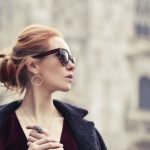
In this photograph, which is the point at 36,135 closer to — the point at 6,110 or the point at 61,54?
the point at 6,110

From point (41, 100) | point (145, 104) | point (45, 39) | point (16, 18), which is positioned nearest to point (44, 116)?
point (41, 100)

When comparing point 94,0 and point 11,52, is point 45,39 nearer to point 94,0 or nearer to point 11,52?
point 11,52


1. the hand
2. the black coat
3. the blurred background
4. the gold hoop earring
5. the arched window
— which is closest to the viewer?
the hand

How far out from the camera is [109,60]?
34.5 meters

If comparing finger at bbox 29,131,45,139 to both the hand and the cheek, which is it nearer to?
the hand

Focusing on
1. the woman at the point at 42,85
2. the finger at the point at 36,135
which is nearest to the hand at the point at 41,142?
the finger at the point at 36,135

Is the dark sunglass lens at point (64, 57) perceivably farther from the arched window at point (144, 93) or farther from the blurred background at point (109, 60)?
the arched window at point (144, 93)

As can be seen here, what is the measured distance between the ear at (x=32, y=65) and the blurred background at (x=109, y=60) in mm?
28625

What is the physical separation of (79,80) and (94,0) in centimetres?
310

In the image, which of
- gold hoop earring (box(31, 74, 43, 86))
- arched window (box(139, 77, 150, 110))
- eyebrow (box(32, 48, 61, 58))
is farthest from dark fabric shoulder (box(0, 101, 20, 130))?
A: arched window (box(139, 77, 150, 110))

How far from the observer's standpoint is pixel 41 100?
405 centimetres

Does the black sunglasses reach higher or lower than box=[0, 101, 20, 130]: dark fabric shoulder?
higher

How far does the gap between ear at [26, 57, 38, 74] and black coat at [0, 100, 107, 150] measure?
0.16 metres

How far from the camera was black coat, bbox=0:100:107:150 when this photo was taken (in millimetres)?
3971
